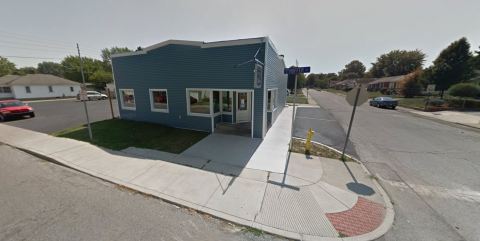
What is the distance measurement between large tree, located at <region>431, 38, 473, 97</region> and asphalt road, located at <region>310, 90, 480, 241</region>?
25.3 metres

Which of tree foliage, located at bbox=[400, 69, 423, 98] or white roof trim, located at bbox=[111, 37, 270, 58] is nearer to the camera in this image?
white roof trim, located at bbox=[111, 37, 270, 58]

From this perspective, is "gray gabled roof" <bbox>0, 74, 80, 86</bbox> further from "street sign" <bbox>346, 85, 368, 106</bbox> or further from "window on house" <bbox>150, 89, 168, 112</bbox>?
"street sign" <bbox>346, 85, 368, 106</bbox>

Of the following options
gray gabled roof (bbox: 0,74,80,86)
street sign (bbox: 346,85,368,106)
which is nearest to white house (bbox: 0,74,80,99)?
gray gabled roof (bbox: 0,74,80,86)

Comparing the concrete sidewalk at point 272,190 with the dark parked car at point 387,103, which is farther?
the dark parked car at point 387,103

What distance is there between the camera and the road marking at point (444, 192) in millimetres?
4676

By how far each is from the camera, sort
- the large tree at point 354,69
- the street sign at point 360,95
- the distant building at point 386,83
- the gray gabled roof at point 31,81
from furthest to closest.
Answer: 1. the large tree at point 354,69
2. the distant building at point 386,83
3. the gray gabled roof at point 31,81
4. the street sign at point 360,95

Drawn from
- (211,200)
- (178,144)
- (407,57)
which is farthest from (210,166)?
(407,57)

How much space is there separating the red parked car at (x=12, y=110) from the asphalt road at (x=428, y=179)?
21.8 meters

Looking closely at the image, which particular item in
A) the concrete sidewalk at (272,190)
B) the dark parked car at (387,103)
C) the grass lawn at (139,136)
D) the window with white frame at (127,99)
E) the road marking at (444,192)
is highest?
the window with white frame at (127,99)

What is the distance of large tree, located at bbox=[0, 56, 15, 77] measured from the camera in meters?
47.3

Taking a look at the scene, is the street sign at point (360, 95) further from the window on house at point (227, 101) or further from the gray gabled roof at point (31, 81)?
the gray gabled roof at point (31, 81)

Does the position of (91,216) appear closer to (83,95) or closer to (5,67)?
(83,95)

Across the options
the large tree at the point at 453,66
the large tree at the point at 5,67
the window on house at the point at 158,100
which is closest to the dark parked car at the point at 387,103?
the large tree at the point at 453,66

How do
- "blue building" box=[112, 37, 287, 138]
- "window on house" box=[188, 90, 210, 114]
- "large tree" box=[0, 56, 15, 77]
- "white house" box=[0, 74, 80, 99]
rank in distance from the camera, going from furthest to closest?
"large tree" box=[0, 56, 15, 77], "white house" box=[0, 74, 80, 99], "window on house" box=[188, 90, 210, 114], "blue building" box=[112, 37, 287, 138]
